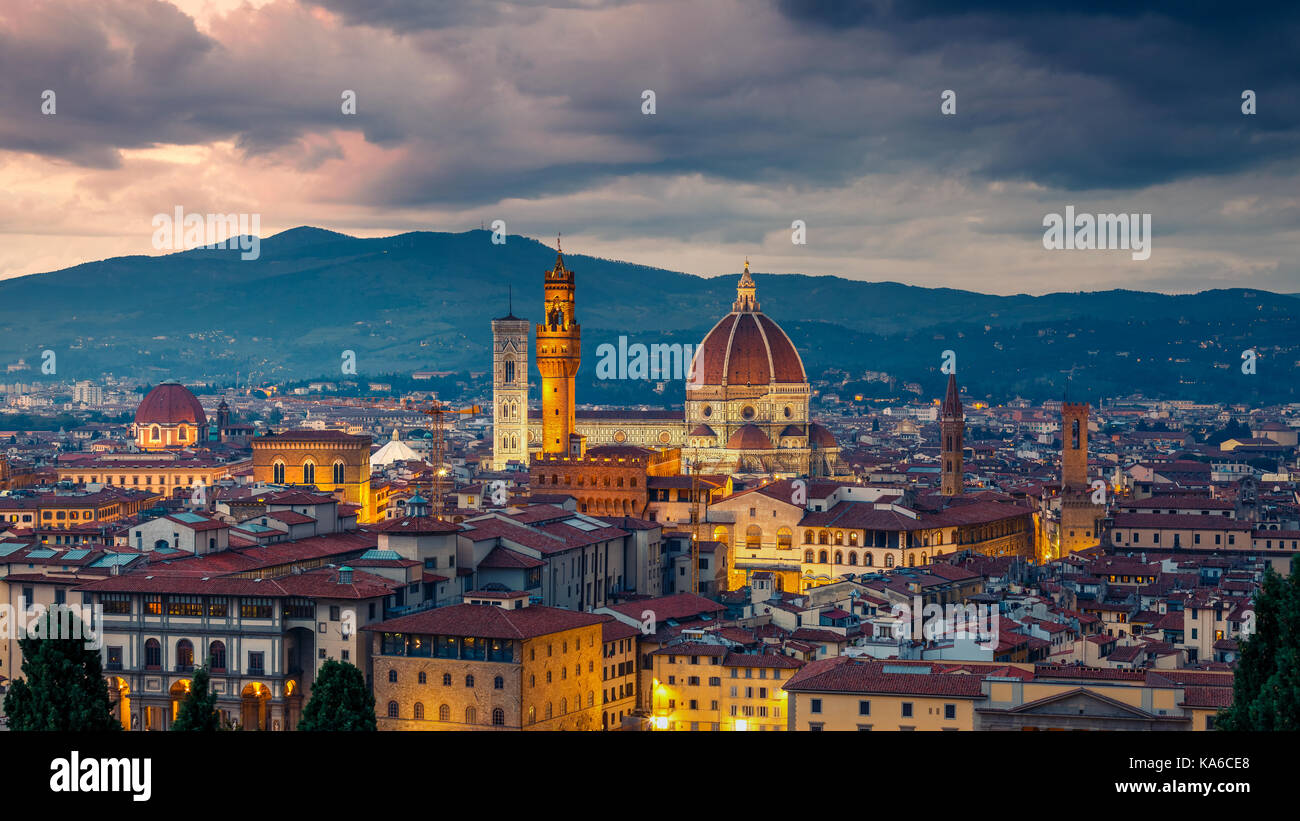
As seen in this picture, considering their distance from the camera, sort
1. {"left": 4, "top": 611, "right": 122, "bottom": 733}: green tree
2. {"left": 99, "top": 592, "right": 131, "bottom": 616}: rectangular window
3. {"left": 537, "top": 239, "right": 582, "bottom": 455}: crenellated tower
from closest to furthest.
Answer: {"left": 4, "top": 611, "right": 122, "bottom": 733}: green tree, {"left": 99, "top": 592, "right": 131, "bottom": 616}: rectangular window, {"left": 537, "top": 239, "right": 582, "bottom": 455}: crenellated tower

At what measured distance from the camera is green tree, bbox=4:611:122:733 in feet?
87.1

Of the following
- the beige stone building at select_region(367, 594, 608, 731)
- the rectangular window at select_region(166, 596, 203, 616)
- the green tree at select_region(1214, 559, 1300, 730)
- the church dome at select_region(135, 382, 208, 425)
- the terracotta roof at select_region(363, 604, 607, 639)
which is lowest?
the beige stone building at select_region(367, 594, 608, 731)

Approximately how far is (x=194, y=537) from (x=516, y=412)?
74311 mm

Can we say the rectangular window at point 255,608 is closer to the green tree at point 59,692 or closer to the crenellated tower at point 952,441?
the green tree at point 59,692

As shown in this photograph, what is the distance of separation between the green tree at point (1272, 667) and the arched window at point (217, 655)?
72.5 feet

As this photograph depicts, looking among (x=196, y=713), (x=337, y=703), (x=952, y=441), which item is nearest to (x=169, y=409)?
(x=952, y=441)

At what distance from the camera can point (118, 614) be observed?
41.4 m

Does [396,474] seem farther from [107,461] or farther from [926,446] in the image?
[926,446]

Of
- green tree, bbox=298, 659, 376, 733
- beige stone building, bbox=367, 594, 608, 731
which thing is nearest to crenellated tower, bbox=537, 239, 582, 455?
beige stone building, bbox=367, 594, 608, 731

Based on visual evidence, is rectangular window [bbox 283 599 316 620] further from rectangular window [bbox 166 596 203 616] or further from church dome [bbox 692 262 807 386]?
church dome [bbox 692 262 807 386]

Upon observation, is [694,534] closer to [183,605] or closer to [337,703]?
[183,605]

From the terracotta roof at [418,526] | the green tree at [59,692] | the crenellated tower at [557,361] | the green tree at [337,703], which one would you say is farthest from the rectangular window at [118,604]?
the crenellated tower at [557,361]

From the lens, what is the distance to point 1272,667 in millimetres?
24609

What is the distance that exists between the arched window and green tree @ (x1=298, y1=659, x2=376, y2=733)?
1023cm
